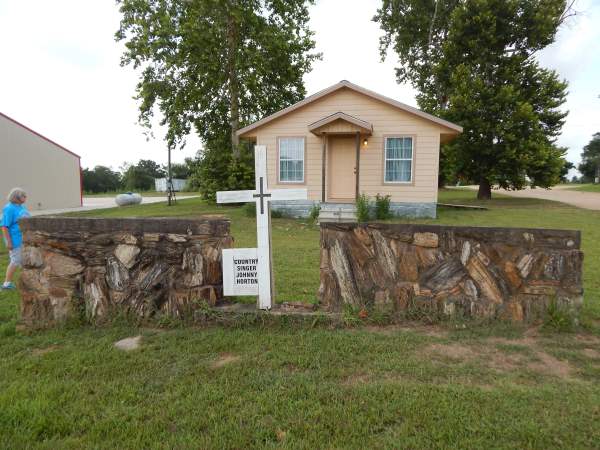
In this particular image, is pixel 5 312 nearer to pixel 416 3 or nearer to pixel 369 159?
pixel 369 159

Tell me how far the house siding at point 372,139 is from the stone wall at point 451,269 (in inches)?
371

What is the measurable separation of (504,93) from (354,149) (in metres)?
10.2

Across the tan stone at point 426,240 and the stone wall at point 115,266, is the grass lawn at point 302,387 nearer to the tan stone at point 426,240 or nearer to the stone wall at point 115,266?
the stone wall at point 115,266

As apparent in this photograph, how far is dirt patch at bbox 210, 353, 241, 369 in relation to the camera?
289cm

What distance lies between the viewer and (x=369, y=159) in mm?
12703

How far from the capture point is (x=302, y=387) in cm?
254

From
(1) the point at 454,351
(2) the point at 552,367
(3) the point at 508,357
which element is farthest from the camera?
(1) the point at 454,351

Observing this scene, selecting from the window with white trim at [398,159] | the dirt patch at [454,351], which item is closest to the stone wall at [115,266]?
the dirt patch at [454,351]

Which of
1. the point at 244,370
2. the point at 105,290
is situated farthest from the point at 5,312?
the point at 244,370

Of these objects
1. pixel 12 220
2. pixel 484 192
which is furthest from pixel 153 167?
pixel 12 220

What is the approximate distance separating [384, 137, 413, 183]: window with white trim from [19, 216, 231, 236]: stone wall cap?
32.4 feet

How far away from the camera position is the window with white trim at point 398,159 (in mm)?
12508

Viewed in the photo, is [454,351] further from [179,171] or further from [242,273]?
[179,171]

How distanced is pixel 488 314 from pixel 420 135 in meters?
9.80
